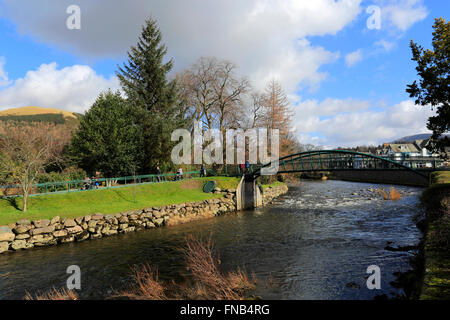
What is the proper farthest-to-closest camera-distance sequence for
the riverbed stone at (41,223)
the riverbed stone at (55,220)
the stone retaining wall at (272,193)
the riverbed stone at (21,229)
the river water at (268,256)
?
the stone retaining wall at (272,193), the riverbed stone at (55,220), the riverbed stone at (41,223), the riverbed stone at (21,229), the river water at (268,256)

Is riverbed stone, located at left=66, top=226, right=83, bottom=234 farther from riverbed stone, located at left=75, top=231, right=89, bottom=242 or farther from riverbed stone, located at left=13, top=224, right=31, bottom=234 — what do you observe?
riverbed stone, located at left=13, top=224, right=31, bottom=234

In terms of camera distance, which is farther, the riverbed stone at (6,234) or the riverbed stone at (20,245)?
the riverbed stone at (20,245)

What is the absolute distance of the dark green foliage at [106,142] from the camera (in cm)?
2783

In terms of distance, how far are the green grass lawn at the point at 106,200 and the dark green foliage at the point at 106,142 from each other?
420 cm

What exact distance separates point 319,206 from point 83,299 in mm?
24959

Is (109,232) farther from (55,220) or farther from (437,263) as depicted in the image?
(437,263)

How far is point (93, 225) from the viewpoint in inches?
742

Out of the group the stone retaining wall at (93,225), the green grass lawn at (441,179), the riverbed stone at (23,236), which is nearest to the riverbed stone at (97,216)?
the stone retaining wall at (93,225)

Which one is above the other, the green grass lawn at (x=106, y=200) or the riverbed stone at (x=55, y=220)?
the green grass lawn at (x=106, y=200)

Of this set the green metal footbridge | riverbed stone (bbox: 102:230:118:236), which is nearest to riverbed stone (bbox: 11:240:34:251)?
riverbed stone (bbox: 102:230:118:236)

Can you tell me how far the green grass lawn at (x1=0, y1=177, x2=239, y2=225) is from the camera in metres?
18.4

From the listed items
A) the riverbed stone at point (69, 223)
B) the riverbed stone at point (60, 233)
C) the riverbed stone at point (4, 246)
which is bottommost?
the riverbed stone at point (4, 246)

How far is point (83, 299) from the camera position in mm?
9562

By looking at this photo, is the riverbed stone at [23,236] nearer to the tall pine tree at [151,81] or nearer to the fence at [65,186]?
the fence at [65,186]
